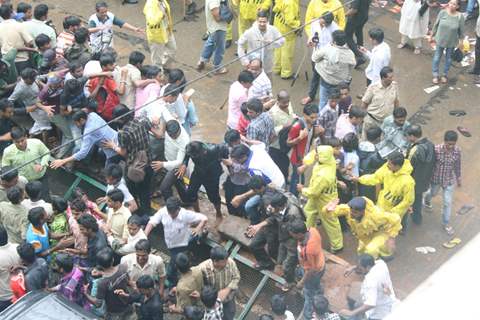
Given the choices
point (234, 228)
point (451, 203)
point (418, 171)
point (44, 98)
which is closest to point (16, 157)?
point (44, 98)

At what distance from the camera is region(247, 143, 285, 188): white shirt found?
263 inches

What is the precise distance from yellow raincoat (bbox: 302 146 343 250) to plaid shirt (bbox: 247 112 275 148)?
457 millimetres

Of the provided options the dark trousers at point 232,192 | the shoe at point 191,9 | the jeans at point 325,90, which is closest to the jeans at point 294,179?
the dark trousers at point 232,192

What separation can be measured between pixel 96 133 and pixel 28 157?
0.68 m

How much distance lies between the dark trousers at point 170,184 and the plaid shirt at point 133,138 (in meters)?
0.29

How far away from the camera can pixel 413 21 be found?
982cm

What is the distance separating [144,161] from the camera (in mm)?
6906

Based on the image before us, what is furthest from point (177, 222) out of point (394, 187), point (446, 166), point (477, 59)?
point (477, 59)

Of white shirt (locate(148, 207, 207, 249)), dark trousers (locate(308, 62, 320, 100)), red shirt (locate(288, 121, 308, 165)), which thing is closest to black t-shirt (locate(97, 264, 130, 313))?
white shirt (locate(148, 207, 207, 249))

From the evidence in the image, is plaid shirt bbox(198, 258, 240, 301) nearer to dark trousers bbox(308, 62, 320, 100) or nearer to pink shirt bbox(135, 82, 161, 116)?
pink shirt bbox(135, 82, 161, 116)

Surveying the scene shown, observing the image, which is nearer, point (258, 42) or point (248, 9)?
point (258, 42)

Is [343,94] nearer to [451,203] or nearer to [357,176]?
[357,176]

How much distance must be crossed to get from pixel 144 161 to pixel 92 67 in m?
1.38

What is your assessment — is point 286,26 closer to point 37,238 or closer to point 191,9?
point 191,9
